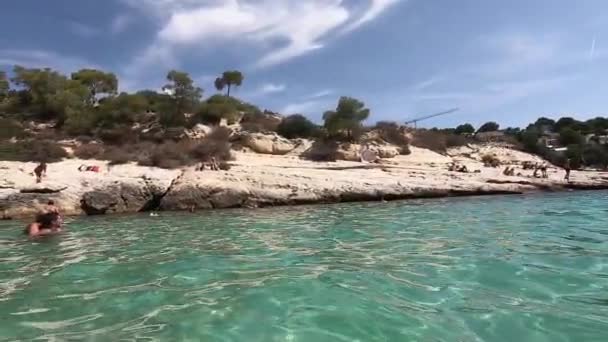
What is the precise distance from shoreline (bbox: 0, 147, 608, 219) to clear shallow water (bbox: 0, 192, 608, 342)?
23.3 feet

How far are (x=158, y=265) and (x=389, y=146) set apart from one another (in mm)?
31496

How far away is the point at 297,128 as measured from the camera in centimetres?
3941

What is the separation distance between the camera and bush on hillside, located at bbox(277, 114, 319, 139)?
38.9m

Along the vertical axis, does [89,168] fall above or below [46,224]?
above

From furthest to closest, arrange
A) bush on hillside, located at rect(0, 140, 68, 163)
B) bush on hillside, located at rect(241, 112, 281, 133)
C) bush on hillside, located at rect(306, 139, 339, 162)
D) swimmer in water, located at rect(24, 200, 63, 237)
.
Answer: bush on hillside, located at rect(241, 112, 281, 133) < bush on hillside, located at rect(306, 139, 339, 162) < bush on hillside, located at rect(0, 140, 68, 163) < swimmer in water, located at rect(24, 200, 63, 237)

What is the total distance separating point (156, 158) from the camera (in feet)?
87.7

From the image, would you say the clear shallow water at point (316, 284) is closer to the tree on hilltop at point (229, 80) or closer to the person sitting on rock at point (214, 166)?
the person sitting on rock at point (214, 166)

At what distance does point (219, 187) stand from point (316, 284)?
15.1 m

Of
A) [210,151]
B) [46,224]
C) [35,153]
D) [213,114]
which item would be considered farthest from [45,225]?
[213,114]

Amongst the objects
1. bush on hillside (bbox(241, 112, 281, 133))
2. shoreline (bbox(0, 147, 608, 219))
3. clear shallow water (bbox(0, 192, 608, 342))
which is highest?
bush on hillside (bbox(241, 112, 281, 133))

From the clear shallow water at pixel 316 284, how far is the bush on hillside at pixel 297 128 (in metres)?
26.7

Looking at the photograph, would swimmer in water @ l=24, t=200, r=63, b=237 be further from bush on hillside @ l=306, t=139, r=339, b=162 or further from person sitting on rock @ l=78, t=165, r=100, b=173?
bush on hillside @ l=306, t=139, r=339, b=162

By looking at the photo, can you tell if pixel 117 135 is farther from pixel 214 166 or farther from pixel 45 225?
pixel 45 225

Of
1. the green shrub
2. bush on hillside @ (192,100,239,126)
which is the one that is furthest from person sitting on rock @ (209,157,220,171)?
the green shrub
